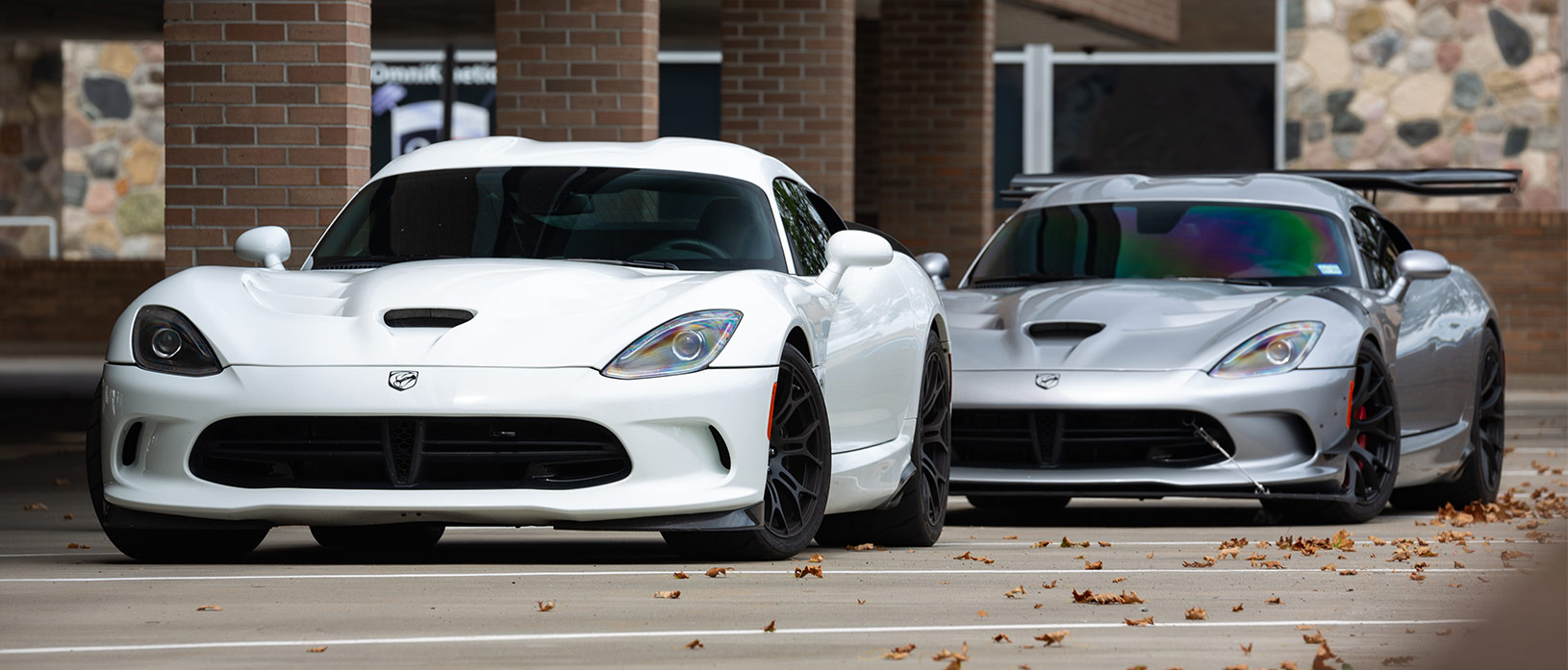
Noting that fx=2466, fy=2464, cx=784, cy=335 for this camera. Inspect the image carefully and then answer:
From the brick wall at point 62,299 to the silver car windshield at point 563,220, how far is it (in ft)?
66.5

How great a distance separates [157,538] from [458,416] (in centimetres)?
109

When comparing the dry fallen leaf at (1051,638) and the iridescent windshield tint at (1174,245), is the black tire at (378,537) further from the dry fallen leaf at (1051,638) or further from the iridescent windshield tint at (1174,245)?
the iridescent windshield tint at (1174,245)

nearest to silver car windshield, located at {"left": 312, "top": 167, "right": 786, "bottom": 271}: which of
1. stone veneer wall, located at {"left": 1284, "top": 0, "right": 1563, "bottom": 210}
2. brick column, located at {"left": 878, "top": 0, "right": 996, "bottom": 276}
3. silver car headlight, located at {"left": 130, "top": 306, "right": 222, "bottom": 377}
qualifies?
silver car headlight, located at {"left": 130, "top": 306, "right": 222, "bottom": 377}

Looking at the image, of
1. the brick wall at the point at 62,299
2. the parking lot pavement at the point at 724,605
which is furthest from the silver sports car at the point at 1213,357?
the brick wall at the point at 62,299

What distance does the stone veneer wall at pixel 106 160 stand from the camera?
29172mm

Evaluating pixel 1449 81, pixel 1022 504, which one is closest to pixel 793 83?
pixel 1022 504

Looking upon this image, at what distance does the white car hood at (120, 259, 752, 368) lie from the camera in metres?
6.59

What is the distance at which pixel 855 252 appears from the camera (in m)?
7.59

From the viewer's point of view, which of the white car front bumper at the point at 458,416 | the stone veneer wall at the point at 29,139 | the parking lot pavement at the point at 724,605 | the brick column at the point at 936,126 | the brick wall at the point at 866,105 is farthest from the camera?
the stone veneer wall at the point at 29,139

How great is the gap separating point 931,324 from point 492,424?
2418 millimetres

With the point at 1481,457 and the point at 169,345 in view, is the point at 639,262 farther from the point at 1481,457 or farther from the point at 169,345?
the point at 1481,457

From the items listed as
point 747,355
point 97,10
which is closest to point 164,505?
point 747,355

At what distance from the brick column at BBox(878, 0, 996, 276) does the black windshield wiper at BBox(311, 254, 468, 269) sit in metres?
11.4

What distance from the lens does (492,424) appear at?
6594 mm
